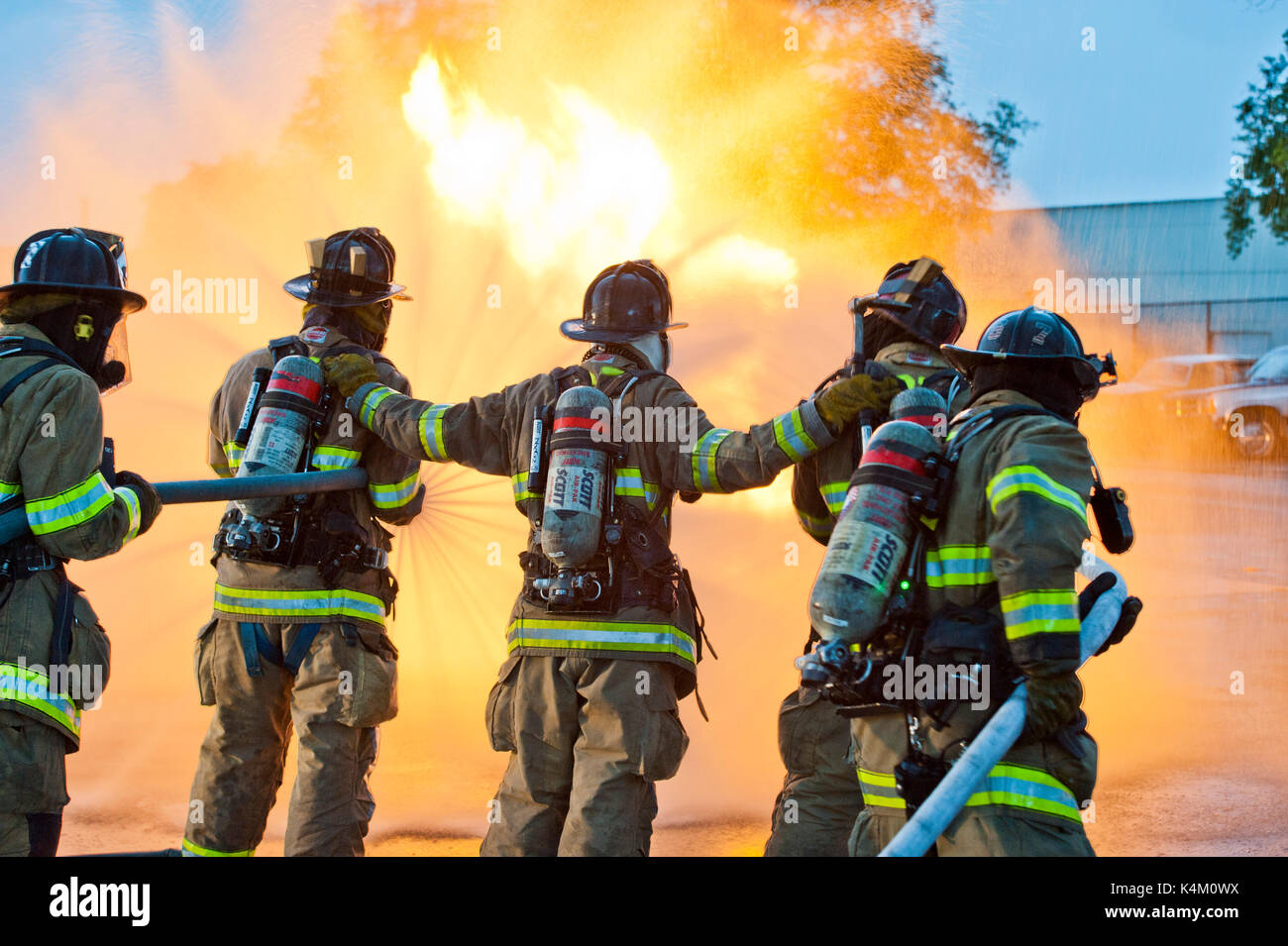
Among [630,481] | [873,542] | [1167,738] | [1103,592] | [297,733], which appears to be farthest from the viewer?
[1167,738]

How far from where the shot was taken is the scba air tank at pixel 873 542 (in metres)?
3.49

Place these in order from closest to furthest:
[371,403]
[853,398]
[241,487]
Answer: [853,398] < [241,487] < [371,403]

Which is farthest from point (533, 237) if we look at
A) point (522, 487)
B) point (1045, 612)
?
point (1045, 612)

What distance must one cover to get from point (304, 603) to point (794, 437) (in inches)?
90.3

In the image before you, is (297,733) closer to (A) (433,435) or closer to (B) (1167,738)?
(A) (433,435)

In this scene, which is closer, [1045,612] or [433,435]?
[1045,612]

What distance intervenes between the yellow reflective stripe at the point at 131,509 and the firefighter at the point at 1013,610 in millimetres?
2584

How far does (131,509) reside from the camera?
13.9 feet

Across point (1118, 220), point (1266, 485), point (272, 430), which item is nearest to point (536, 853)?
point (272, 430)

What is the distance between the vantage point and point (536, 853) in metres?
4.57

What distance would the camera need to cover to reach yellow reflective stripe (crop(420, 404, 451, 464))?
5137 millimetres

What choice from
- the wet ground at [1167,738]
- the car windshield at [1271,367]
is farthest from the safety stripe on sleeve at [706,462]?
the car windshield at [1271,367]

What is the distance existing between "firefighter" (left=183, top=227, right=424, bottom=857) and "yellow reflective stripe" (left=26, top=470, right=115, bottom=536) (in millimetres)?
1296

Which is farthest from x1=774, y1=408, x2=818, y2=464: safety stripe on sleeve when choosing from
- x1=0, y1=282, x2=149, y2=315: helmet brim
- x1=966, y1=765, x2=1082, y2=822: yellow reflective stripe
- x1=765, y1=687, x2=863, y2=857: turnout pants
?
x1=0, y1=282, x2=149, y2=315: helmet brim
